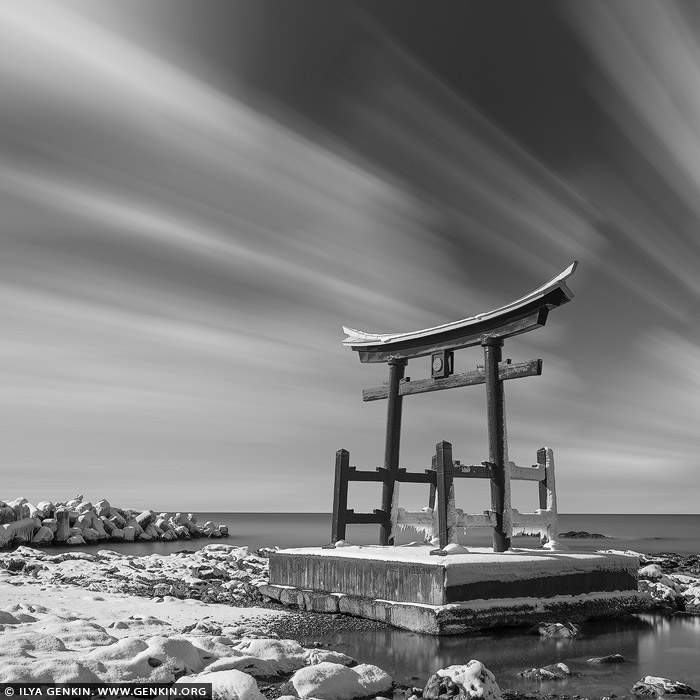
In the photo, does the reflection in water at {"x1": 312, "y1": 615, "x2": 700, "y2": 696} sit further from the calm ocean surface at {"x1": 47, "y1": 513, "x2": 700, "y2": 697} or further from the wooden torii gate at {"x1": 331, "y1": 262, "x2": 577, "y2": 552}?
the wooden torii gate at {"x1": 331, "y1": 262, "x2": 577, "y2": 552}

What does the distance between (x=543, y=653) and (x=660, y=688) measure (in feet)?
6.86

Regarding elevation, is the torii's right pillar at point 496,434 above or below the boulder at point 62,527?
above

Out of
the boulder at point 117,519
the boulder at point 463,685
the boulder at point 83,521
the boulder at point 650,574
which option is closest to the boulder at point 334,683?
the boulder at point 463,685

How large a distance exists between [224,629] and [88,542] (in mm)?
A: 34032

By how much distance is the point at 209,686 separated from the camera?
6.07 metres

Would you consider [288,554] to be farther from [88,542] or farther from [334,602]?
[88,542]

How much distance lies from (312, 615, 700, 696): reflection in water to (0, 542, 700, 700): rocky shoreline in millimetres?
295

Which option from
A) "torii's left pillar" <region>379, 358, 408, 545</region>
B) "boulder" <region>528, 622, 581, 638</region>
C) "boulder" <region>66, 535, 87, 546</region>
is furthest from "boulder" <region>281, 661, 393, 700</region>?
"boulder" <region>66, 535, 87, 546</region>

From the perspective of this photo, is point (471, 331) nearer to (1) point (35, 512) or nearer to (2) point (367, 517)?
(2) point (367, 517)

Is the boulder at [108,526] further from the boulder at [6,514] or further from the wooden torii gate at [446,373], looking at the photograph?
the wooden torii gate at [446,373]

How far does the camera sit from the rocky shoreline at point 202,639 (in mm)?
6465

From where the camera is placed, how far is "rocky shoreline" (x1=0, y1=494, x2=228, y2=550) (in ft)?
114

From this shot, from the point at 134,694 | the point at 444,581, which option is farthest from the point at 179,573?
the point at 134,694

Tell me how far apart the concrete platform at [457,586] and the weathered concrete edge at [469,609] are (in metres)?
0.02
